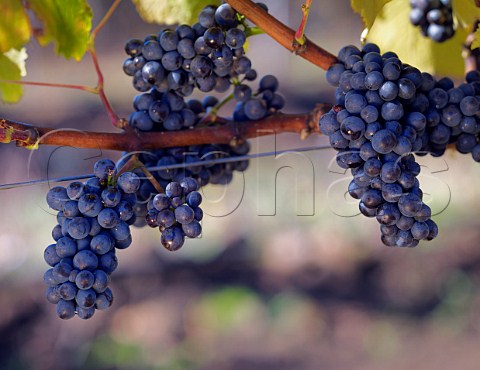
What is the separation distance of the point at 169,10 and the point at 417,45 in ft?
1.38

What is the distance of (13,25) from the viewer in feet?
2.25

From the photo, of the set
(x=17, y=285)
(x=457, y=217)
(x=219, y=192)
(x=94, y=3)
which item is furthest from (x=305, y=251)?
(x=94, y=3)

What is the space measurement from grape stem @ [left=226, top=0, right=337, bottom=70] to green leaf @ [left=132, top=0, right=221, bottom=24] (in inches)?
7.8

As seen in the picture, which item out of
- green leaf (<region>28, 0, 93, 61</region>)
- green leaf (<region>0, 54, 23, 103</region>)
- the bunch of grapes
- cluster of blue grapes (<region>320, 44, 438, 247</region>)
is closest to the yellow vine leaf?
the bunch of grapes

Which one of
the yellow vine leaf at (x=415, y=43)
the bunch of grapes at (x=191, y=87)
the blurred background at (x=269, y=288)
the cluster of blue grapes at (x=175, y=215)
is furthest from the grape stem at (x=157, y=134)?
the blurred background at (x=269, y=288)

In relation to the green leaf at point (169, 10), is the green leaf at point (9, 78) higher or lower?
lower

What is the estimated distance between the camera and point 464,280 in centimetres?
276

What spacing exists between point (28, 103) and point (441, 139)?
10.4 feet

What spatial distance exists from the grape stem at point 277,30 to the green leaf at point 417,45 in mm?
287

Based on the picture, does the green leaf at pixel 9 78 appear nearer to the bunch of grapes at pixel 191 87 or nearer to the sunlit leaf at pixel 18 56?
the sunlit leaf at pixel 18 56

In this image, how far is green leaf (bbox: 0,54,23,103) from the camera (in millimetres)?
914

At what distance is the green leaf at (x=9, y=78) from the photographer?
0.91 m

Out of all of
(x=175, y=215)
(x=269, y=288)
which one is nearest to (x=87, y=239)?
(x=175, y=215)

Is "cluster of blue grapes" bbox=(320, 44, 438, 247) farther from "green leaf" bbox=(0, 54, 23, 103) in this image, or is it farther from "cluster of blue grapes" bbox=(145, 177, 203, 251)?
"green leaf" bbox=(0, 54, 23, 103)
